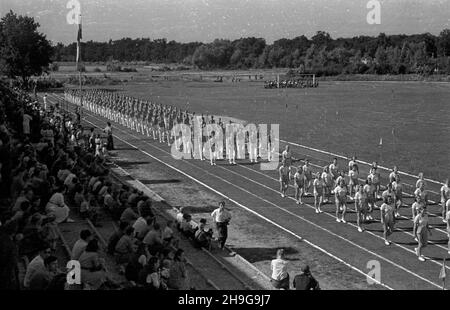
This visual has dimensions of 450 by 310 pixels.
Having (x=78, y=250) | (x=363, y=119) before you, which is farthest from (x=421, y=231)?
(x=363, y=119)

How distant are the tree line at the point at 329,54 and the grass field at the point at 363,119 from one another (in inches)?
1357

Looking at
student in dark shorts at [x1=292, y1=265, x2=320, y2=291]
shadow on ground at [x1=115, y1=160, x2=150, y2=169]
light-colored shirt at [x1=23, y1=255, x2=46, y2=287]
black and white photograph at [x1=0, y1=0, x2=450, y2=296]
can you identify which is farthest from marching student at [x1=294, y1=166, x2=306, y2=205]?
light-colored shirt at [x1=23, y1=255, x2=46, y2=287]

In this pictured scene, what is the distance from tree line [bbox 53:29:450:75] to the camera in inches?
4535

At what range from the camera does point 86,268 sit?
1022 centimetres

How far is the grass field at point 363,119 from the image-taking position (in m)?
31.0

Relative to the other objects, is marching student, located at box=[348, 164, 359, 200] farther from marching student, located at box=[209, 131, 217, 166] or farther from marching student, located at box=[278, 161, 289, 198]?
marching student, located at box=[209, 131, 217, 166]

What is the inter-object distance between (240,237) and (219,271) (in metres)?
3.37

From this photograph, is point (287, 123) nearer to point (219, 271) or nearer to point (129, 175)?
point (129, 175)

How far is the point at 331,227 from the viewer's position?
1797cm

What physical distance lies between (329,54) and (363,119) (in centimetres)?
8813

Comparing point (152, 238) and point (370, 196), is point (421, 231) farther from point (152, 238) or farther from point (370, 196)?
point (152, 238)

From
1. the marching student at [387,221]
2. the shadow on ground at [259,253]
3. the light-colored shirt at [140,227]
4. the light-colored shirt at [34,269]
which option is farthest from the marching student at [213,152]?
the light-colored shirt at [34,269]

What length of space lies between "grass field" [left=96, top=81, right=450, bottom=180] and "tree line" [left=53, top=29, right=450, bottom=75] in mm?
34466

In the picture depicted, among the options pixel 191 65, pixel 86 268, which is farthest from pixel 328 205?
pixel 191 65
